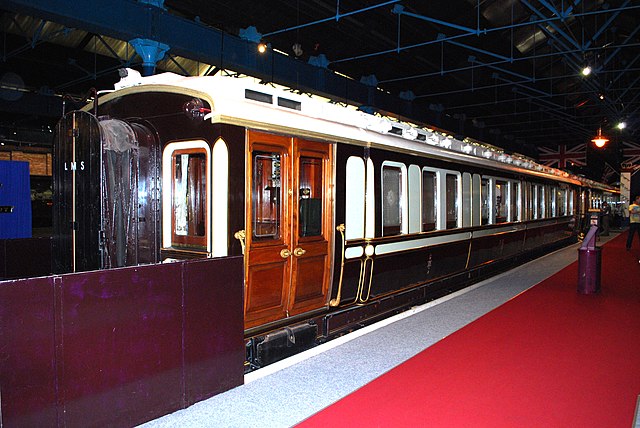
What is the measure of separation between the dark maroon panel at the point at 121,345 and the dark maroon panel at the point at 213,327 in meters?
0.11

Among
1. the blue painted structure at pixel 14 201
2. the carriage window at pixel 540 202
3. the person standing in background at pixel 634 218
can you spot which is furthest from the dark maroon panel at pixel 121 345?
the person standing in background at pixel 634 218

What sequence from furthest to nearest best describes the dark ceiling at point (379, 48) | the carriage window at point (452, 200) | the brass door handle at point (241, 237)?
the dark ceiling at point (379, 48), the carriage window at point (452, 200), the brass door handle at point (241, 237)

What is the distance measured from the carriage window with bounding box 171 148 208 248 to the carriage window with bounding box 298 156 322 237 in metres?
1.17

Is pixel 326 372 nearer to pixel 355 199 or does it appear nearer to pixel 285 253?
pixel 285 253

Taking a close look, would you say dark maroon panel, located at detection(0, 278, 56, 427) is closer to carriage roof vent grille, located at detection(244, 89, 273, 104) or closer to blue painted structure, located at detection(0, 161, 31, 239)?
carriage roof vent grille, located at detection(244, 89, 273, 104)

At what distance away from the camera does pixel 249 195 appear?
4652 millimetres

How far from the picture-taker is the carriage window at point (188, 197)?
15.6ft

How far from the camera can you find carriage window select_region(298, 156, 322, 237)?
18.1ft

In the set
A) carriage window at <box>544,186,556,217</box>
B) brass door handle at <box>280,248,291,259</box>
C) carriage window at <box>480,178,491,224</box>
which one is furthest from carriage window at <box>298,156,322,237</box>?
carriage window at <box>544,186,556,217</box>

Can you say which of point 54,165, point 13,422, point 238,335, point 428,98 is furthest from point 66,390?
point 428,98

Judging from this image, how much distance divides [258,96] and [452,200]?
529 cm

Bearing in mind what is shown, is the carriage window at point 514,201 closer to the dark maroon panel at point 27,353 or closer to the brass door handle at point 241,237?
the brass door handle at point 241,237

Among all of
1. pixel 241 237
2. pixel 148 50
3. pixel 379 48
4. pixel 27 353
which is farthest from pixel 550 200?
pixel 27 353

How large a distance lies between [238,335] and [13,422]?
6.06 ft
